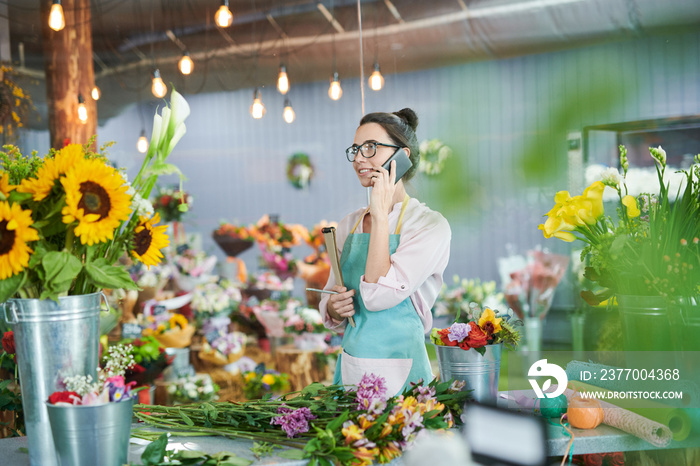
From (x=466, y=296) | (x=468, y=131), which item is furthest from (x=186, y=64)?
(x=466, y=296)

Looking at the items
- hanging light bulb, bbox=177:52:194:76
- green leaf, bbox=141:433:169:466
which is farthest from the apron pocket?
hanging light bulb, bbox=177:52:194:76

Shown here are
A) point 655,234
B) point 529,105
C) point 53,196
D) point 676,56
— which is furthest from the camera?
point 529,105

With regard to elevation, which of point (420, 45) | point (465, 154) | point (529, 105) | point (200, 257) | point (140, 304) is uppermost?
point (420, 45)

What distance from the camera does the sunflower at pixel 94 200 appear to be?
3.61ft

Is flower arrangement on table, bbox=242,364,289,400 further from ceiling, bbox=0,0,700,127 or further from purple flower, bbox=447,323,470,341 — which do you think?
purple flower, bbox=447,323,470,341

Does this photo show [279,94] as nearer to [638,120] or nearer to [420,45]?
[420,45]

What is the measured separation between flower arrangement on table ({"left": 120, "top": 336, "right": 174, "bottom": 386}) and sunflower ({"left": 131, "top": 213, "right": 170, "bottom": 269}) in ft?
7.47

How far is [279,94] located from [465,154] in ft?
5.59

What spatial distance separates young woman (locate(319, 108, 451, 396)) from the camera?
175 centimetres

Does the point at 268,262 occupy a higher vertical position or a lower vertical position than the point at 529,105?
lower

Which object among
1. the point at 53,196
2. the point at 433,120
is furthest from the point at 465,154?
the point at 53,196

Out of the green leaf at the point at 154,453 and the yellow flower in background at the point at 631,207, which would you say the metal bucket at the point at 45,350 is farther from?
the yellow flower in background at the point at 631,207

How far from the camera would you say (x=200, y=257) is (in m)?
4.66

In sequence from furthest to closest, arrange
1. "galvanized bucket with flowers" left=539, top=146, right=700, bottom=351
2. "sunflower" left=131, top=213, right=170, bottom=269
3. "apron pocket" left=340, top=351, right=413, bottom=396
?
"apron pocket" left=340, top=351, right=413, bottom=396 → "galvanized bucket with flowers" left=539, top=146, right=700, bottom=351 → "sunflower" left=131, top=213, right=170, bottom=269
